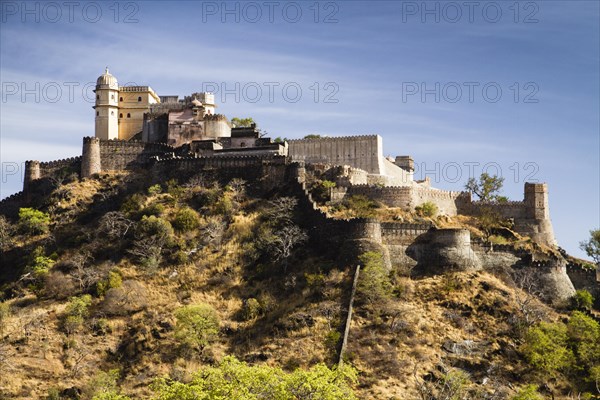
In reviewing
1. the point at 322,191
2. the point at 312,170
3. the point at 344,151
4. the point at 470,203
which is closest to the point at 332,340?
the point at 322,191

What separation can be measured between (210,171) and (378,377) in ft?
95.3

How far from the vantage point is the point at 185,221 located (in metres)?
71.2

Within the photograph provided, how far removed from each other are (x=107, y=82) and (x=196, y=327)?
36053mm

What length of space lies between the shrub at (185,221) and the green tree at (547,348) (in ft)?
87.7

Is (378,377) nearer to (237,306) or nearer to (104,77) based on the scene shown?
(237,306)

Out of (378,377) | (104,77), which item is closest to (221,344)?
(378,377)

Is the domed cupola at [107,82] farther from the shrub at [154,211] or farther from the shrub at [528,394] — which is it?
the shrub at [528,394]

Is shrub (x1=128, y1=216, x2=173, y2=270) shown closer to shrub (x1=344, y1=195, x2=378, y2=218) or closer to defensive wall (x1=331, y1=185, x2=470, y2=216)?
defensive wall (x1=331, y1=185, x2=470, y2=216)

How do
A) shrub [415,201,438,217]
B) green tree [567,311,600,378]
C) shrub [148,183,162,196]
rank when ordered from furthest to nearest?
shrub [148,183,162,196] → shrub [415,201,438,217] → green tree [567,311,600,378]

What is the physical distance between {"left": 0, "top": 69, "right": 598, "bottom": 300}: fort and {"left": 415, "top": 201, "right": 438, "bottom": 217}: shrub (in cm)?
62

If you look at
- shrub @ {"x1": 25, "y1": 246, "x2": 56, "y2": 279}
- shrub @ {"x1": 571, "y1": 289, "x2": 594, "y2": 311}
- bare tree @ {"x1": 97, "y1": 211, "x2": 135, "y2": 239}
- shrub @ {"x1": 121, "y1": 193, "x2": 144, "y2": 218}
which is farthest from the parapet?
shrub @ {"x1": 571, "y1": 289, "x2": 594, "y2": 311}

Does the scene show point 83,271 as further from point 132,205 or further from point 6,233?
point 6,233

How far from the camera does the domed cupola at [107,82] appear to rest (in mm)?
87312

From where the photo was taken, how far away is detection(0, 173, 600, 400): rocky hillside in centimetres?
5581
